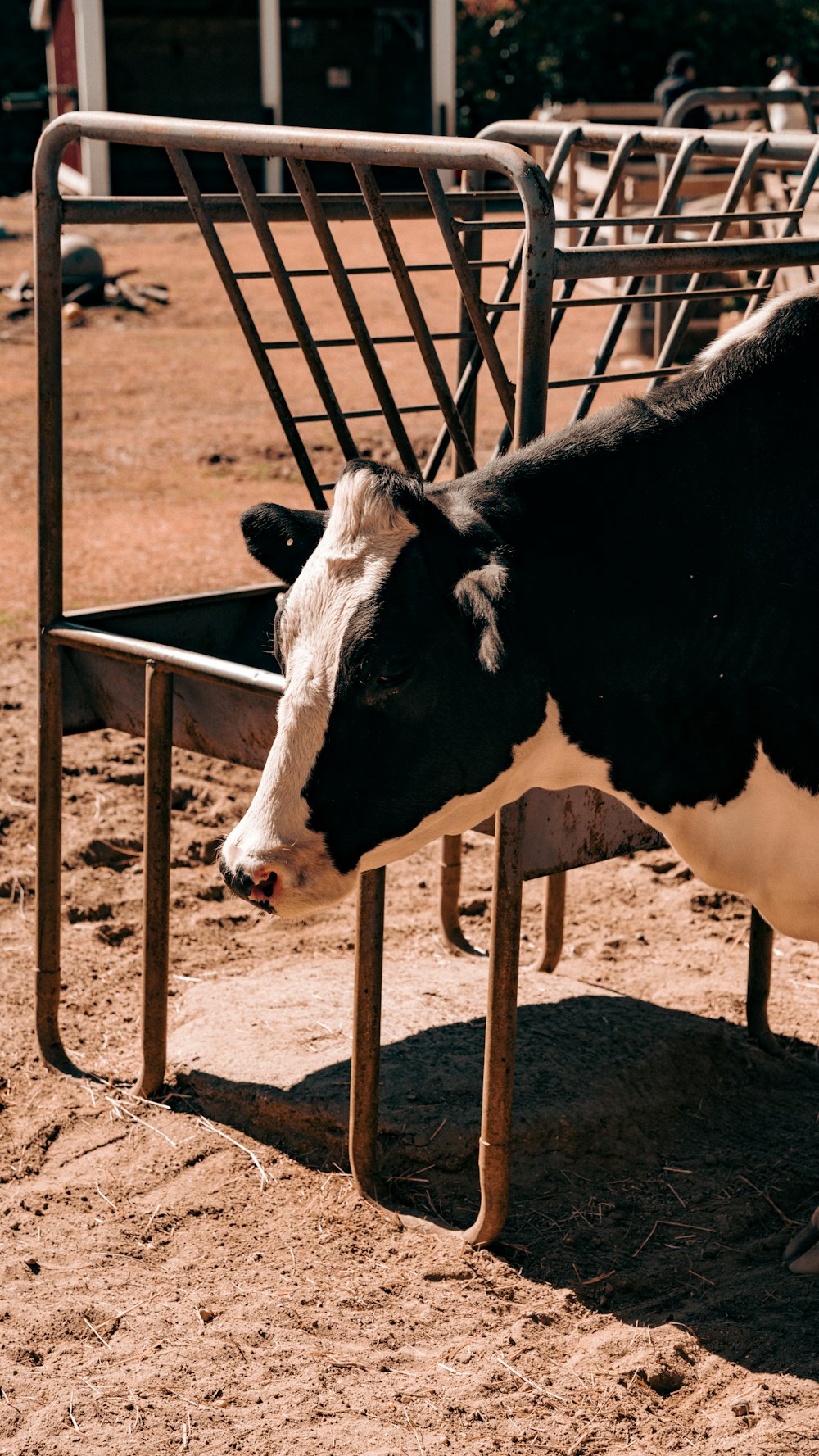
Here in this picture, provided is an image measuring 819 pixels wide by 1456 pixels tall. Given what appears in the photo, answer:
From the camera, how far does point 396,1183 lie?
3217mm

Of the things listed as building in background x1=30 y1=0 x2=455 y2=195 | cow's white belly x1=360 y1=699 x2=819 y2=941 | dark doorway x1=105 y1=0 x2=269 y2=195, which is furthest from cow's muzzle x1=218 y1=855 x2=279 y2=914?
dark doorway x1=105 y1=0 x2=269 y2=195

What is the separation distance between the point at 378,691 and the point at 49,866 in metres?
1.58

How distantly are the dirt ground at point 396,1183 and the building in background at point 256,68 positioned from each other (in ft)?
45.9

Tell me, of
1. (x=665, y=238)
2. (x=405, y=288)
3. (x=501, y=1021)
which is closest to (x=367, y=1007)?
(x=501, y=1021)

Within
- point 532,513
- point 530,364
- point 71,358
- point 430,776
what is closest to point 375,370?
point 530,364

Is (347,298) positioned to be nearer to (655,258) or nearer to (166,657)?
(655,258)

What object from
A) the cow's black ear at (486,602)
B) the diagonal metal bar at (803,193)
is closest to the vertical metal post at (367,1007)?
the cow's black ear at (486,602)

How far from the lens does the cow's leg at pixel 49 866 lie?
12.0 feet

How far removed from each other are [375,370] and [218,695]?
78 centimetres

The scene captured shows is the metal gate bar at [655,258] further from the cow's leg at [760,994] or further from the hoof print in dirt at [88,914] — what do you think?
the hoof print in dirt at [88,914]

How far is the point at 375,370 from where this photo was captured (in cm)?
306

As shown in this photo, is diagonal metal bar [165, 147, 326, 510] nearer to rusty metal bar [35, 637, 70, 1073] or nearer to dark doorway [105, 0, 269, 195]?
rusty metal bar [35, 637, 70, 1073]

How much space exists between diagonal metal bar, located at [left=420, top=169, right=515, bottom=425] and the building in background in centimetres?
1477

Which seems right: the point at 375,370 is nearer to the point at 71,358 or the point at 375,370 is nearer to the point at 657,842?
the point at 657,842
